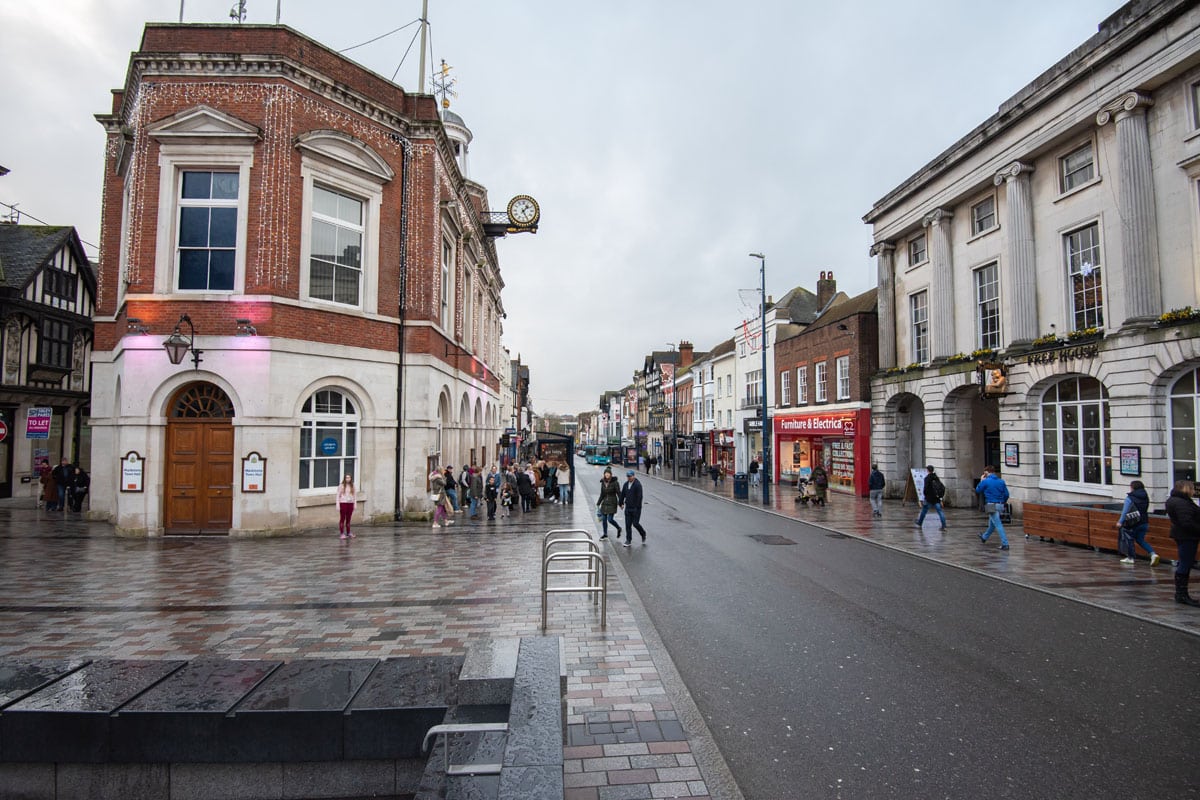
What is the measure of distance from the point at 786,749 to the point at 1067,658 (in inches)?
158

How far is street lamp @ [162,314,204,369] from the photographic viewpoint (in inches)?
518

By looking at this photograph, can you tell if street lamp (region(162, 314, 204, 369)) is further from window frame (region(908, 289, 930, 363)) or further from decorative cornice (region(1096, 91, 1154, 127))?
window frame (region(908, 289, 930, 363))

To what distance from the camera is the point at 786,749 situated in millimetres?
4477

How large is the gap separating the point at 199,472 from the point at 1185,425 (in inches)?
871

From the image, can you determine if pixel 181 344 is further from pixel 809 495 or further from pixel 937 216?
pixel 937 216

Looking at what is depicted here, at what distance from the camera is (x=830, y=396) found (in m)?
28.8

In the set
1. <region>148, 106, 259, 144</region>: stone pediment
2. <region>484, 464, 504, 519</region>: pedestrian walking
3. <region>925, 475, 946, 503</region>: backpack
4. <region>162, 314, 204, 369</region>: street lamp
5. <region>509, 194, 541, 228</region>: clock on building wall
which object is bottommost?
<region>484, 464, 504, 519</region>: pedestrian walking

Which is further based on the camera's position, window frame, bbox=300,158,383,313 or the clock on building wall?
the clock on building wall

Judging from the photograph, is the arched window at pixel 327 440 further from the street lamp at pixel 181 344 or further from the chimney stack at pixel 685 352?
the chimney stack at pixel 685 352

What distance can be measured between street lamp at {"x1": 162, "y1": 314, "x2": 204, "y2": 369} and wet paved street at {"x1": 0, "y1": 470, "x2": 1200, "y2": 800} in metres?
3.98

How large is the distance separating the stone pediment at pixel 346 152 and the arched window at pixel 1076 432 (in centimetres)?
1940

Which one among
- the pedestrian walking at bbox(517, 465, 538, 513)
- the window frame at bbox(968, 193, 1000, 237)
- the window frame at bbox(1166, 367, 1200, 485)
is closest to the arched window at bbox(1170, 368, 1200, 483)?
the window frame at bbox(1166, 367, 1200, 485)

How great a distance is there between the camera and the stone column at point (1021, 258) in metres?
17.9

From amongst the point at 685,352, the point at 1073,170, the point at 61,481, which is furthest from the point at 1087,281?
the point at 685,352
